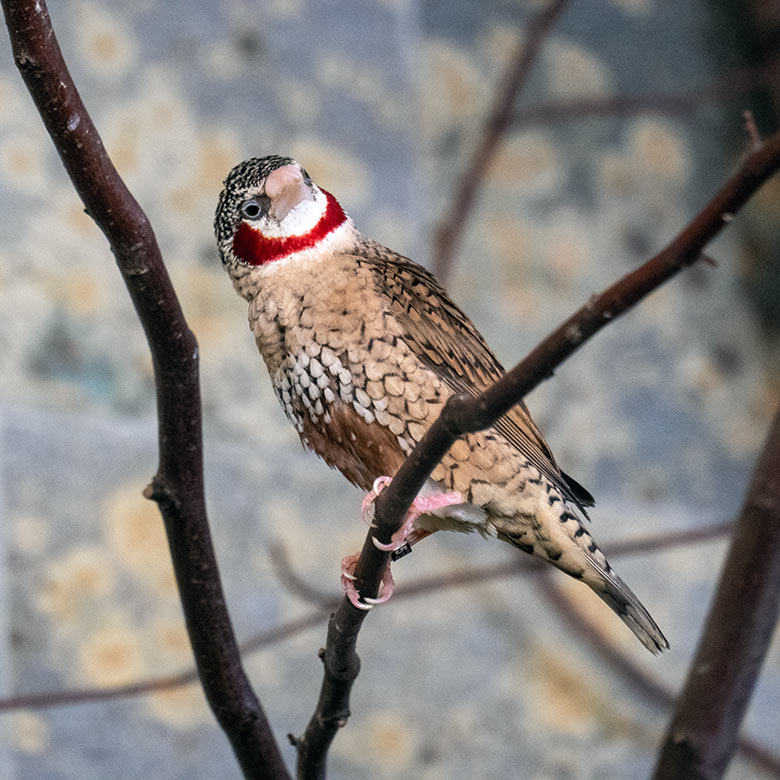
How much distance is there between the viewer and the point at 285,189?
1.84 m

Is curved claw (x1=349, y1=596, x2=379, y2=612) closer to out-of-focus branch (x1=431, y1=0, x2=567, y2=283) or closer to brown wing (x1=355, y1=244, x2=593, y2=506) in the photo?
brown wing (x1=355, y1=244, x2=593, y2=506)

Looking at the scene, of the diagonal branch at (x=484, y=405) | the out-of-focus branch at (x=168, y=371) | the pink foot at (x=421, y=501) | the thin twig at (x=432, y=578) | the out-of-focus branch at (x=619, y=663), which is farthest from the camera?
the out-of-focus branch at (x=619, y=663)

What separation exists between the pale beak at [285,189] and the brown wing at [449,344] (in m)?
0.14

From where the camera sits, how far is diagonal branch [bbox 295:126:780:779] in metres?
0.95

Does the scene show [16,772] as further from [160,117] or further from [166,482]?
[160,117]

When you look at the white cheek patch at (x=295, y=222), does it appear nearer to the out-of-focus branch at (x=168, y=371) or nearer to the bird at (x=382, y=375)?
the bird at (x=382, y=375)

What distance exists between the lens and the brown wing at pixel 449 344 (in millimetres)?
1816

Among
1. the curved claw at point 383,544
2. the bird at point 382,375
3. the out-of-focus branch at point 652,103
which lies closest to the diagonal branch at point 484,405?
the curved claw at point 383,544

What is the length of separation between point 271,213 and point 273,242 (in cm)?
5

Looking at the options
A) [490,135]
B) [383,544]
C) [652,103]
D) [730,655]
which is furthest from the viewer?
[652,103]

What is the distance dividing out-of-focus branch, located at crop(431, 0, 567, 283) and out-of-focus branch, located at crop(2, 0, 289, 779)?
6.27ft

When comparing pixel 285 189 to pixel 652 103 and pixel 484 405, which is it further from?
pixel 652 103

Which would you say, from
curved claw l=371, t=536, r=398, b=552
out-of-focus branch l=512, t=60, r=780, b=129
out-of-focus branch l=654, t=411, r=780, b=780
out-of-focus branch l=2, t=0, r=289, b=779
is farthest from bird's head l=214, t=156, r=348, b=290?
out-of-focus branch l=512, t=60, r=780, b=129

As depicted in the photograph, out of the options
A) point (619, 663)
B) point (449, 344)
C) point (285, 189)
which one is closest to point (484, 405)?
point (449, 344)
